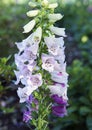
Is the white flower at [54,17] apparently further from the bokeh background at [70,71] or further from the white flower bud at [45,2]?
the bokeh background at [70,71]

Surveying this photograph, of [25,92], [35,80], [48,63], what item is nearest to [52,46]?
[48,63]

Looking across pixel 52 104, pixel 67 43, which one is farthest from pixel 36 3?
pixel 67 43

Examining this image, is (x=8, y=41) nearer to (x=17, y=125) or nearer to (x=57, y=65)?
(x=17, y=125)

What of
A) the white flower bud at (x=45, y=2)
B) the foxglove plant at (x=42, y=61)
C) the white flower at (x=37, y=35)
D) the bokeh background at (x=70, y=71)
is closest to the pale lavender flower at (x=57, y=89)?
the foxglove plant at (x=42, y=61)

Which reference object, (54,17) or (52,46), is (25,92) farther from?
(54,17)

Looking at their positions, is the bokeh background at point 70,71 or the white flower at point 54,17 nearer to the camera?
the white flower at point 54,17

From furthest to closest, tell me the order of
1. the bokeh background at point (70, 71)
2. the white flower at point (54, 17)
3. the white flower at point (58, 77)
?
the bokeh background at point (70, 71), the white flower at point (58, 77), the white flower at point (54, 17)
